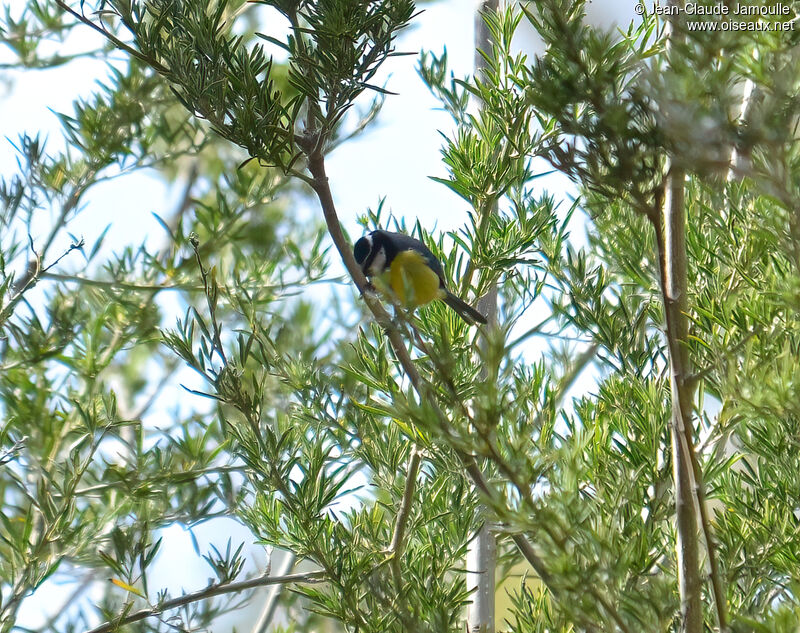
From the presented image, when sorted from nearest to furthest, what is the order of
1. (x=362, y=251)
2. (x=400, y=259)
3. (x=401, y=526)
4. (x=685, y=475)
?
(x=685, y=475) < (x=401, y=526) < (x=400, y=259) < (x=362, y=251)

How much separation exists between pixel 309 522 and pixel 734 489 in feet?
1.32

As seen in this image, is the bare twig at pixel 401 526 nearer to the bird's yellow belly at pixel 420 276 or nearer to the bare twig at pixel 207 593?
the bare twig at pixel 207 593

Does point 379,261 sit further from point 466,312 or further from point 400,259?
point 466,312

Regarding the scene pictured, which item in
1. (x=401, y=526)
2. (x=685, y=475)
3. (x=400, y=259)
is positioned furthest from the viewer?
(x=400, y=259)

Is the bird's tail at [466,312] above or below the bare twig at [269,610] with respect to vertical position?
above

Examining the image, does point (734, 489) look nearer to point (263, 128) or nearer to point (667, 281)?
point (667, 281)

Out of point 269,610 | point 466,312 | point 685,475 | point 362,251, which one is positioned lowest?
point 685,475

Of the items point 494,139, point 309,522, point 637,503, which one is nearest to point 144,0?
point 494,139

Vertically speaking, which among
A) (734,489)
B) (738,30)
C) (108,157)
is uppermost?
(108,157)

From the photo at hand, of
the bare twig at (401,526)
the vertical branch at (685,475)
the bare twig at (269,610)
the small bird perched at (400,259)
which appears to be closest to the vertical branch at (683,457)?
the vertical branch at (685,475)

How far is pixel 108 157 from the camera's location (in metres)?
1.43

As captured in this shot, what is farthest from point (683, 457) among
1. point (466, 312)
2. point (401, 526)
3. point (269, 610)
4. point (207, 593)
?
point (269, 610)

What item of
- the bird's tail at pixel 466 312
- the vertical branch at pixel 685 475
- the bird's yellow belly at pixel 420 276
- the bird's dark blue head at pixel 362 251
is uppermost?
the bird's dark blue head at pixel 362 251

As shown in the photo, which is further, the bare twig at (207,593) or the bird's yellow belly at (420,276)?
the bird's yellow belly at (420,276)
